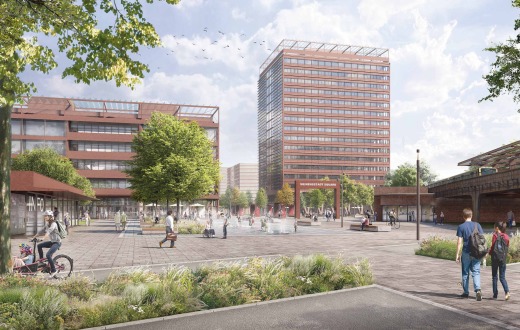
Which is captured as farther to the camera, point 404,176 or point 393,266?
point 404,176

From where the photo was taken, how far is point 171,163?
119 ft

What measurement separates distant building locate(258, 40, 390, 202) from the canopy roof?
7877 cm

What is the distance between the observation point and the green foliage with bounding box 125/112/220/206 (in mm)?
36469

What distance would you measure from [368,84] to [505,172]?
102364 millimetres

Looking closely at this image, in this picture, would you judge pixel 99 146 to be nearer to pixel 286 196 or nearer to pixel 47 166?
pixel 47 166

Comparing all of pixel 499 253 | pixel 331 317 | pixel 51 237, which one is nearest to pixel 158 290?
pixel 331 317

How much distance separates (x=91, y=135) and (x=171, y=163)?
164 feet

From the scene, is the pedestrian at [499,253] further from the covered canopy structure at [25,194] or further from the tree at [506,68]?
the covered canopy structure at [25,194]

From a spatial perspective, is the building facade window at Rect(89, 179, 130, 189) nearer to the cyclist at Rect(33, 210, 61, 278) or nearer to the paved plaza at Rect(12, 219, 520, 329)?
the paved plaza at Rect(12, 219, 520, 329)

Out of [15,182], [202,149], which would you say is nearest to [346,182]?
[202,149]

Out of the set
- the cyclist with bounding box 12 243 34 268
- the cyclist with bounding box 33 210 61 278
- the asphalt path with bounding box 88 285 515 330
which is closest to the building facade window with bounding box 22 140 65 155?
the cyclist with bounding box 12 243 34 268

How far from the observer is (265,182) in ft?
518

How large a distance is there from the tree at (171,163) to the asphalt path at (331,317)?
93.5ft

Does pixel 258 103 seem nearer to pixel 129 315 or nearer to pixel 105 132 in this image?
pixel 105 132
